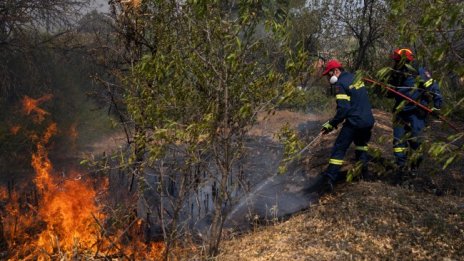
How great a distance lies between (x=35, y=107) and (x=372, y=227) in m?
10.7

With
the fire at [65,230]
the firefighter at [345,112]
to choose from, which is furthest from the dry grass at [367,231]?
the fire at [65,230]

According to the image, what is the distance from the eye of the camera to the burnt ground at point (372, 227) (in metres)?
4.38

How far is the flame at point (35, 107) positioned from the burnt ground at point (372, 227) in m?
8.78

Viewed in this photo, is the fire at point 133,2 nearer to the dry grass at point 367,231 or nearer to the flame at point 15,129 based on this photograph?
the dry grass at point 367,231

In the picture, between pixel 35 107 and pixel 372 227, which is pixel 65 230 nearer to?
pixel 372 227

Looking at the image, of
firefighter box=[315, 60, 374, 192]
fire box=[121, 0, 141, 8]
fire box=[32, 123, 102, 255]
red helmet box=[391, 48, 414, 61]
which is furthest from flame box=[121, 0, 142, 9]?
red helmet box=[391, 48, 414, 61]

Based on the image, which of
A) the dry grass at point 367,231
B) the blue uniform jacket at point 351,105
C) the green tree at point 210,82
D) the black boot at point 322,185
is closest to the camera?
the green tree at point 210,82

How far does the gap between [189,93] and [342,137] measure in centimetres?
270

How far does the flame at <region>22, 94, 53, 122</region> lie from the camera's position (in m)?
12.1

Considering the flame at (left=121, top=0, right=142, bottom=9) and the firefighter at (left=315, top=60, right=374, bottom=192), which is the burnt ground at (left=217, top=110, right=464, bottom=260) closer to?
the firefighter at (left=315, top=60, right=374, bottom=192)

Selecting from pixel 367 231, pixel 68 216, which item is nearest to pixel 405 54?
pixel 367 231

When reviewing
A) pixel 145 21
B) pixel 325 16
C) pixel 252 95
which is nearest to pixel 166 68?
pixel 252 95

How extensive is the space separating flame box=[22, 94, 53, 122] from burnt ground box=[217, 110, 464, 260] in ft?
28.8

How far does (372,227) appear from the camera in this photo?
4.80 meters
